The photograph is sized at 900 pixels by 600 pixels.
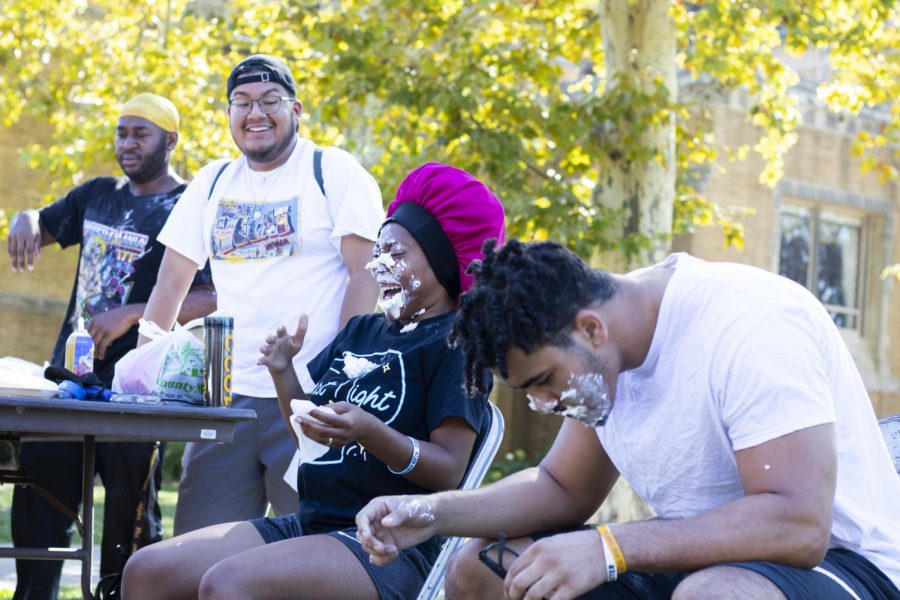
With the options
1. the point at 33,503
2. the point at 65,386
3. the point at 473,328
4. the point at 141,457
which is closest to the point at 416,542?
the point at 473,328

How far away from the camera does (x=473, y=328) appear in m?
2.80

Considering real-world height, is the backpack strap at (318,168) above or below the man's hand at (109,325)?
above

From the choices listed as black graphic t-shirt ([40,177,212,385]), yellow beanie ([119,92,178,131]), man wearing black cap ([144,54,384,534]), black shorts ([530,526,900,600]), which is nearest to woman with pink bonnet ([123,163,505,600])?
black shorts ([530,526,900,600])

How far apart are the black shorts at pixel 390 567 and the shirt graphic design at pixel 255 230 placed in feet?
4.19

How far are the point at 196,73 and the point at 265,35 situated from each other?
1.08 m

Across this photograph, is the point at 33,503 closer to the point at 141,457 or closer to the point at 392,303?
the point at 141,457

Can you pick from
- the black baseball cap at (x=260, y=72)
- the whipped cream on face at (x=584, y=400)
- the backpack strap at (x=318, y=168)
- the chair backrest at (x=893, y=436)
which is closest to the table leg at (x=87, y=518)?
the backpack strap at (x=318, y=168)

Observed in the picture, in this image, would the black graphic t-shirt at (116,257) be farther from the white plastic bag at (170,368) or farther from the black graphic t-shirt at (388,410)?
the black graphic t-shirt at (388,410)

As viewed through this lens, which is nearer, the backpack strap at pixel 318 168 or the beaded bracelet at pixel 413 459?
the beaded bracelet at pixel 413 459

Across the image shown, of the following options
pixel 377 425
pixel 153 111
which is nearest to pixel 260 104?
pixel 153 111

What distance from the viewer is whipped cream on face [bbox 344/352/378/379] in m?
3.66

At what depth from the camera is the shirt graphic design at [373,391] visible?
355 cm

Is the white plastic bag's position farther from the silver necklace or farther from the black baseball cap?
the black baseball cap

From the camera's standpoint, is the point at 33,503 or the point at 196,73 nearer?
the point at 33,503
